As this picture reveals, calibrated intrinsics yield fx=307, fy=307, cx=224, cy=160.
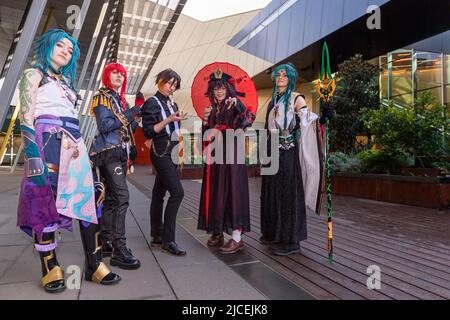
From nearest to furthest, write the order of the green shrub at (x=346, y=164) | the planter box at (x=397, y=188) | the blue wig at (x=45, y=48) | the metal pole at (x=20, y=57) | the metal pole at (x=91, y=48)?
the blue wig at (x=45, y=48), the metal pole at (x=20, y=57), the planter box at (x=397, y=188), the green shrub at (x=346, y=164), the metal pole at (x=91, y=48)

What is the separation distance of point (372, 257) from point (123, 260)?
231cm

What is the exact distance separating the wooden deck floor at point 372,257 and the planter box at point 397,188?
69 centimetres

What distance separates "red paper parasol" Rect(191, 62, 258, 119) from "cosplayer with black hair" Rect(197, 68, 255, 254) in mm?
79

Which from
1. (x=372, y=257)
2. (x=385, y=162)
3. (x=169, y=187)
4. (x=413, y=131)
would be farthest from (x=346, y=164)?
(x=169, y=187)

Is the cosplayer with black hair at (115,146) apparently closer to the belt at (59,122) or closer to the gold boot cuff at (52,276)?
the belt at (59,122)

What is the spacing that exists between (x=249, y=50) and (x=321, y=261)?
20691mm

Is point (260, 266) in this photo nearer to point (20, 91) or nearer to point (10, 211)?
point (20, 91)

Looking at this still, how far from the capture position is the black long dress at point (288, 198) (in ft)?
9.93

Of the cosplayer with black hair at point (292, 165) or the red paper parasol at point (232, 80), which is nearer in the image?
the cosplayer with black hair at point (292, 165)

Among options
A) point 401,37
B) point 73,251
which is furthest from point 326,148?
point 401,37

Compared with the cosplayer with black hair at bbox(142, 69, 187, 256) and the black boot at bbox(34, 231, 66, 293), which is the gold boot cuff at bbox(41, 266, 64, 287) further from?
the cosplayer with black hair at bbox(142, 69, 187, 256)

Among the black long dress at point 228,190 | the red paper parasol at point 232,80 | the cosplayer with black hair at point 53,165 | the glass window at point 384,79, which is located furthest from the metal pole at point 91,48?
the glass window at point 384,79

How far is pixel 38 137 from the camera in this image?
6.76 ft

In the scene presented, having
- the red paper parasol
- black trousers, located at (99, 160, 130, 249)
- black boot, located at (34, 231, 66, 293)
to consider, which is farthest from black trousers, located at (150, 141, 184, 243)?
black boot, located at (34, 231, 66, 293)
